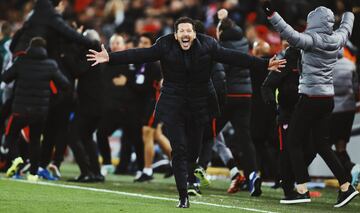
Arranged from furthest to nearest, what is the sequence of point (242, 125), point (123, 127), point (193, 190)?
point (123, 127)
point (242, 125)
point (193, 190)

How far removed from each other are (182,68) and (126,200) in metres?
1.67

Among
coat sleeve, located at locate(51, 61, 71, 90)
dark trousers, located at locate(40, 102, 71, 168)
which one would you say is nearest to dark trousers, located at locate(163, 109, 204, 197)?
coat sleeve, located at locate(51, 61, 71, 90)

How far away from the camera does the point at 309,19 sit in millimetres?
11422

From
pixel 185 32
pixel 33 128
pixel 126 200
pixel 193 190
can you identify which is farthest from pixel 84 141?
pixel 185 32

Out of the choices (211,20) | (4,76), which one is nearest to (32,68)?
(4,76)

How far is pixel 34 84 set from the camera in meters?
14.1

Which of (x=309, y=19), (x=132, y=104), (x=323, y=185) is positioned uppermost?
(x=309, y=19)

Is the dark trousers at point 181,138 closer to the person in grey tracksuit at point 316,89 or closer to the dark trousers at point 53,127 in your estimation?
the person in grey tracksuit at point 316,89

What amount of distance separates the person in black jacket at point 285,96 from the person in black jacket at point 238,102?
3.03 feet

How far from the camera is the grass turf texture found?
33.9 ft

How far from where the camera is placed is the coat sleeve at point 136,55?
1053cm

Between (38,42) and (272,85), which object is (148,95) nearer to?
(38,42)

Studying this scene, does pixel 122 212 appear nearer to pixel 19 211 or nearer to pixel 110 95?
pixel 19 211

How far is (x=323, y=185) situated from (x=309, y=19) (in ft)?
14.8
